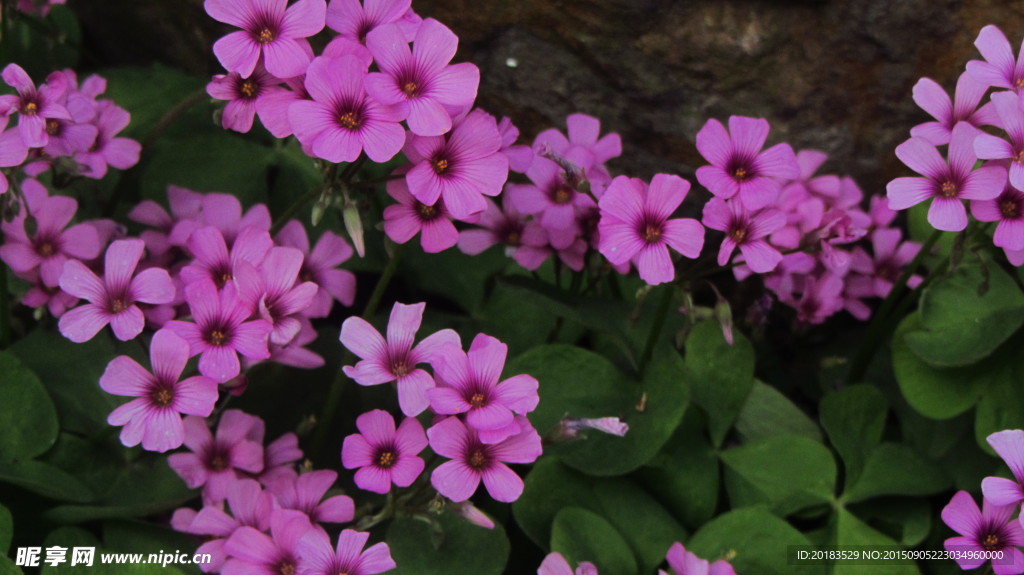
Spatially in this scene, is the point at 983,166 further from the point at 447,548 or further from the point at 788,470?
the point at 447,548

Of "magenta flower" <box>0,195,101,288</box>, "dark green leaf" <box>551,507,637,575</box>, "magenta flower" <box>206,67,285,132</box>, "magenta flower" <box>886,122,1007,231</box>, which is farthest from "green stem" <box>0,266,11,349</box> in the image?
"magenta flower" <box>886,122,1007,231</box>

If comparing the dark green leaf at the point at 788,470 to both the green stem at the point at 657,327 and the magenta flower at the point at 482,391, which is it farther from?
the magenta flower at the point at 482,391

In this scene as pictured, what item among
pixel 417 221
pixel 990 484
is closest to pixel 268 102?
pixel 417 221

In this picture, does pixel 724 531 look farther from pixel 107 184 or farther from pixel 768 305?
pixel 107 184

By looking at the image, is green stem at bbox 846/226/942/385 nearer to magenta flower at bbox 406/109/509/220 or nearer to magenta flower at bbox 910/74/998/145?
magenta flower at bbox 910/74/998/145

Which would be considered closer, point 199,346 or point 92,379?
point 199,346

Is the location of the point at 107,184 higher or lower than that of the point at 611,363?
lower
